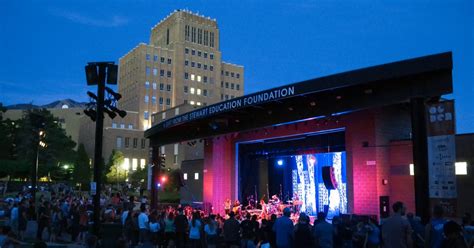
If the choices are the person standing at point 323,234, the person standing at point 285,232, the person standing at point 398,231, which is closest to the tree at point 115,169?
the person standing at point 285,232

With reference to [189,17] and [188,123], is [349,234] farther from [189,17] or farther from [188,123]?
[189,17]

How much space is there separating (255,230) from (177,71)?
101 meters

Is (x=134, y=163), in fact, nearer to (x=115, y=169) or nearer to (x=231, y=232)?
(x=115, y=169)

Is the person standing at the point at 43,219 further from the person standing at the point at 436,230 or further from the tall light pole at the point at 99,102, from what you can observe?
the person standing at the point at 436,230

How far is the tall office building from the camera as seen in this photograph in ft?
355

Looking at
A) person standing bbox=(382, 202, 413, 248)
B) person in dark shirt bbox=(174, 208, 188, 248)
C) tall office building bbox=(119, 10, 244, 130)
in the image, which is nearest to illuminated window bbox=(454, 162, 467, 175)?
person in dark shirt bbox=(174, 208, 188, 248)

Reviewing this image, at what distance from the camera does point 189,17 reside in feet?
388

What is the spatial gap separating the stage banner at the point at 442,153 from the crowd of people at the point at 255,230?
794 millimetres

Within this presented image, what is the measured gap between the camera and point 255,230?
13.3 m

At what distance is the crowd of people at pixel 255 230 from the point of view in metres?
7.93

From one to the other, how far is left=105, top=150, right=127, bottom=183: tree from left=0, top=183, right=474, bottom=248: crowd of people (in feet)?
195

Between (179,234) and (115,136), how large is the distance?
253 feet

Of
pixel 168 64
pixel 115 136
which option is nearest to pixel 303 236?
pixel 115 136

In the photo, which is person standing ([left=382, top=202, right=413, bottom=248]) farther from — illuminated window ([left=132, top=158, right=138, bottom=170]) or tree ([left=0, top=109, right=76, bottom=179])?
illuminated window ([left=132, top=158, right=138, bottom=170])
